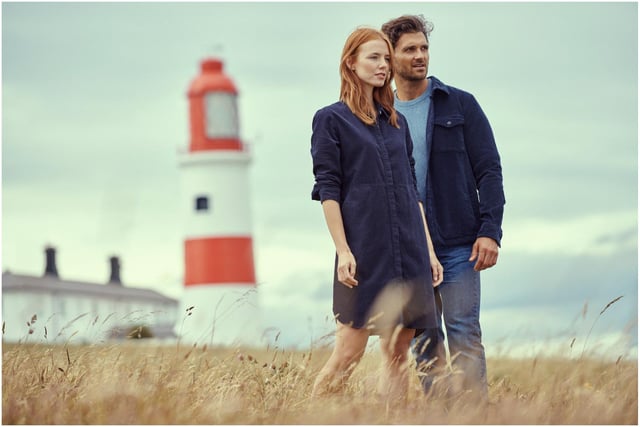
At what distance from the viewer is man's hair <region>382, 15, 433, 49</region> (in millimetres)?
5453

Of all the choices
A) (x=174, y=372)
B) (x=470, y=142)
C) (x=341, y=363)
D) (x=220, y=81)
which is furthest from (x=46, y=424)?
(x=220, y=81)

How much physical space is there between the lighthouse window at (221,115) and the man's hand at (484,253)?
20.4 meters

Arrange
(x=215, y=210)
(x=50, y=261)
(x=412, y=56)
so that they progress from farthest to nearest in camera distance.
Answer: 1. (x=50, y=261)
2. (x=215, y=210)
3. (x=412, y=56)

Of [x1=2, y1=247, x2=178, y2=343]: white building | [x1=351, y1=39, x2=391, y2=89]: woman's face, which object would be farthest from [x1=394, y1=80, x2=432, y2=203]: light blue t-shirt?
[x1=2, y1=247, x2=178, y2=343]: white building

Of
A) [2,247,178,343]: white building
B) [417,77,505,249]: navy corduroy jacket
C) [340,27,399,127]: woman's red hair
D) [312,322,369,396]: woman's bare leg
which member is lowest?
[2,247,178,343]: white building

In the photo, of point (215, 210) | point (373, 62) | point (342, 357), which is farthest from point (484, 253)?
point (215, 210)

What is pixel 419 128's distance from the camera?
559 cm

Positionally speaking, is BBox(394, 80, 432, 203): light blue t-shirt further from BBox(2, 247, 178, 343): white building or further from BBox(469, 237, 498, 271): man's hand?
BBox(2, 247, 178, 343): white building

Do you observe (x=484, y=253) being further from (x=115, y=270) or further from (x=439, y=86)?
(x=115, y=270)

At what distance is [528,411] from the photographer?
195 inches

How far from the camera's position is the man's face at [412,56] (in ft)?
17.9

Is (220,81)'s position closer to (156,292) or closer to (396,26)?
(156,292)

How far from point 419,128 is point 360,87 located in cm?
73

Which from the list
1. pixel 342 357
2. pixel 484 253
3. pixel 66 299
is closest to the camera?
pixel 342 357
